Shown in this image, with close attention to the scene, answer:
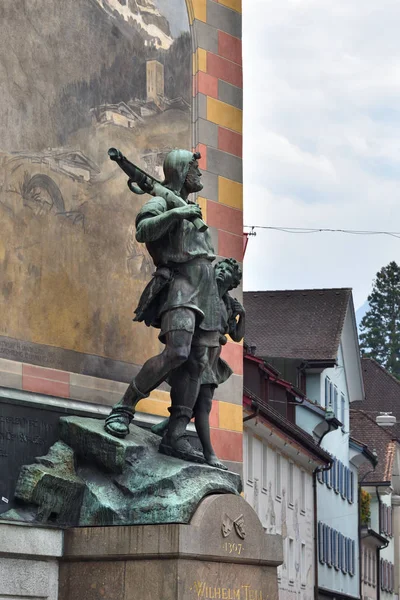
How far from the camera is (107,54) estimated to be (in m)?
12.1

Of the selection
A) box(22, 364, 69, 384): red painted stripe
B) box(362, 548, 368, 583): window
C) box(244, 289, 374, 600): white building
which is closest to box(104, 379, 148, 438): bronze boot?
box(22, 364, 69, 384): red painted stripe

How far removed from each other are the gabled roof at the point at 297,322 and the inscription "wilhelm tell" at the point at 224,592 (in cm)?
3554

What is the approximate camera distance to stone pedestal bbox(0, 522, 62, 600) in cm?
992

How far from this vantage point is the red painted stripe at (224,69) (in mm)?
13445

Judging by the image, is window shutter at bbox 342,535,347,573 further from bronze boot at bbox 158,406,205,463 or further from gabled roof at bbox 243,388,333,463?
bronze boot at bbox 158,406,205,463

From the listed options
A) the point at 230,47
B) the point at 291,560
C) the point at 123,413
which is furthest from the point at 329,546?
the point at 123,413

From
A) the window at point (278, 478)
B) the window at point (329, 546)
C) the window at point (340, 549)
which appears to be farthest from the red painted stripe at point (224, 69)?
the window at point (340, 549)

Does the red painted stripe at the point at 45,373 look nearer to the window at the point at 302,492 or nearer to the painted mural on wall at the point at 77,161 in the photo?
the painted mural on wall at the point at 77,161

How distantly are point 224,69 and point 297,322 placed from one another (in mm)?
36004

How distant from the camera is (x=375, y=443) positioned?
57.3 metres

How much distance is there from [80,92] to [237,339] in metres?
2.14

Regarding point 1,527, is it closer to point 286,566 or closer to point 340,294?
point 286,566

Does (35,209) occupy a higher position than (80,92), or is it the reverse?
(80,92)

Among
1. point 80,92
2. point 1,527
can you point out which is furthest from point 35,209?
point 1,527
